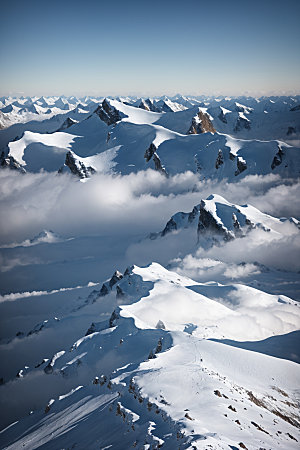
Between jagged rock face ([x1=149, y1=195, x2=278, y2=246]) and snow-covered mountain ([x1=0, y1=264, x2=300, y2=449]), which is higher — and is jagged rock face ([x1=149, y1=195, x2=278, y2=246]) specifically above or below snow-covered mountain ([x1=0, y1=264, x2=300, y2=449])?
below

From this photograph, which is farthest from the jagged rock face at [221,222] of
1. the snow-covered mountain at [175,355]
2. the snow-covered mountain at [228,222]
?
the snow-covered mountain at [175,355]

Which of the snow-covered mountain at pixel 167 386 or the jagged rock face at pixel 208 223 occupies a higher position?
the snow-covered mountain at pixel 167 386

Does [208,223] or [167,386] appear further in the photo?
[208,223]

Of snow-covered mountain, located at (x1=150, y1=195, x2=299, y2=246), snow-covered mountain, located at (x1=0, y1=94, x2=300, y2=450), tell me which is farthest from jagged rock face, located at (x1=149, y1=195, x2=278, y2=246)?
snow-covered mountain, located at (x1=0, y1=94, x2=300, y2=450)

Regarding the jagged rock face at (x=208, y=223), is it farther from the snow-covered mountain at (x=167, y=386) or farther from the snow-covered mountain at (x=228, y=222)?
the snow-covered mountain at (x=167, y=386)

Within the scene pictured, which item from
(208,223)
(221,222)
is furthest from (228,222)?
(208,223)

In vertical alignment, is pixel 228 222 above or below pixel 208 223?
above

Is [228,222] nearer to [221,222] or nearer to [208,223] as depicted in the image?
[221,222]

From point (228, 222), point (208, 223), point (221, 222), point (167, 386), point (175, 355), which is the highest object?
point (167, 386)

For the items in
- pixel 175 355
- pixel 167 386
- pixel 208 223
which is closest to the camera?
pixel 167 386

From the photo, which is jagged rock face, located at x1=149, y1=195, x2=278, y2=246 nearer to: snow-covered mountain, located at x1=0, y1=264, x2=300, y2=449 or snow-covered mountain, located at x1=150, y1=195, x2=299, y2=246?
snow-covered mountain, located at x1=150, y1=195, x2=299, y2=246

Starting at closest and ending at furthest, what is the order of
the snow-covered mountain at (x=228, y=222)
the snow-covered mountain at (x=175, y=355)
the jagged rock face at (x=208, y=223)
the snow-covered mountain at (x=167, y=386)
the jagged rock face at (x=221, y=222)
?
1. the snow-covered mountain at (x=167, y=386)
2. the snow-covered mountain at (x=175, y=355)
3. the jagged rock face at (x=221, y=222)
4. the snow-covered mountain at (x=228, y=222)
5. the jagged rock face at (x=208, y=223)

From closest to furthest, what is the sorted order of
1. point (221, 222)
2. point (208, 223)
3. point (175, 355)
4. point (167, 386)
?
point (167, 386), point (175, 355), point (221, 222), point (208, 223)

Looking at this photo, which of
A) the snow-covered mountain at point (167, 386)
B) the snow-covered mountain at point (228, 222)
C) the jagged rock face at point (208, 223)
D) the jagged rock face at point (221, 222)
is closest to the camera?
the snow-covered mountain at point (167, 386)
